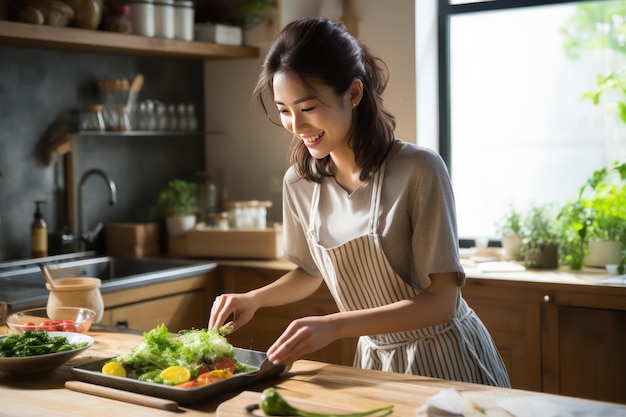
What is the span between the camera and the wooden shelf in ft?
10.8

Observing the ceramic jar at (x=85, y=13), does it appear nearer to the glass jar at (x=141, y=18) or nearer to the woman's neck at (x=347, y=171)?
the glass jar at (x=141, y=18)

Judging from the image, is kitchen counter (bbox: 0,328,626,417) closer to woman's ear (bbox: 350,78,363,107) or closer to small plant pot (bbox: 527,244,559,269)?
woman's ear (bbox: 350,78,363,107)

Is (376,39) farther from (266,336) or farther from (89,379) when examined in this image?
(89,379)

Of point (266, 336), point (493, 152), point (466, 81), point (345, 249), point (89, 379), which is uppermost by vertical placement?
point (466, 81)

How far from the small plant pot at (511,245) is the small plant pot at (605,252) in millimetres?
306

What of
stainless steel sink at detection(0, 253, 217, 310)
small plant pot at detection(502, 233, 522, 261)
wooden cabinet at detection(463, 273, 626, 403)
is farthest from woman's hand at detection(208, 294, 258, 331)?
small plant pot at detection(502, 233, 522, 261)

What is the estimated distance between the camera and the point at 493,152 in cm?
399

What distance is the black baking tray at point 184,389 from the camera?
166 centimetres

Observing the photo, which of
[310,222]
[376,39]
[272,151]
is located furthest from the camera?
[272,151]

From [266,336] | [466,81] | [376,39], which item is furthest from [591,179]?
[266,336]

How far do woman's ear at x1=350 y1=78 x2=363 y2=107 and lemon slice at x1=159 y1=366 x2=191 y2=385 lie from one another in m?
0.80

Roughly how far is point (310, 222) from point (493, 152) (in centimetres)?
191

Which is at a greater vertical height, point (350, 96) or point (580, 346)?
point (350, 96)

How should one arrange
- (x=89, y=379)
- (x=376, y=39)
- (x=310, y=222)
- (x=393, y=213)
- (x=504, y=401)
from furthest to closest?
(x=376, y=39)
(x=310, y=222)
(x=393, y=213)
(x=89, y=379)
(x=504, y=401)
